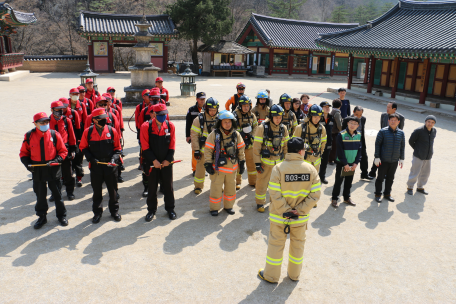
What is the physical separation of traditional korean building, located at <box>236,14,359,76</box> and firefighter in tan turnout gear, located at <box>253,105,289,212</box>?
30.1m

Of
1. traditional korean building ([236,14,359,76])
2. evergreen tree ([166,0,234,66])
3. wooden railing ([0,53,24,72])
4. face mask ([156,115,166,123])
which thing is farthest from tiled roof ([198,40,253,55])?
face mask ([156,115,166,123])

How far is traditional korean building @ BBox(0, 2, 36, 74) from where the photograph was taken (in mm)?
25938

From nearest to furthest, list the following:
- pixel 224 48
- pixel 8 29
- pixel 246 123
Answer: pixel 246 123 < pixel 8 29 < pixel 224 48

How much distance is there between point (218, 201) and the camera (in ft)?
20.7

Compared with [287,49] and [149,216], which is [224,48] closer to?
[287,49]

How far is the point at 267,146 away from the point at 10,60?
2883 centimetres

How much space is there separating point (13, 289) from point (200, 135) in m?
4.05

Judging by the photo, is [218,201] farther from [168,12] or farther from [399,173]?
[168,12]

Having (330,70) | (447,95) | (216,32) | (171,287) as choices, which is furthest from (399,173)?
(330,70)

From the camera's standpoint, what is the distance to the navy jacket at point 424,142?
7.34 m

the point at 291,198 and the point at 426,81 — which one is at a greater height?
the point at 426,81

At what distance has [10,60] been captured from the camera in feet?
91.1

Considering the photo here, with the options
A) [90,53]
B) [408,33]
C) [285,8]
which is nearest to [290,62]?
[408,33]

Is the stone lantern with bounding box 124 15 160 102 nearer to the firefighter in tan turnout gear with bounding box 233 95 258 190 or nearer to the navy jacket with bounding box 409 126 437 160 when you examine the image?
the firefighter in tan turnout gear with bounding box 233 95 258 190
